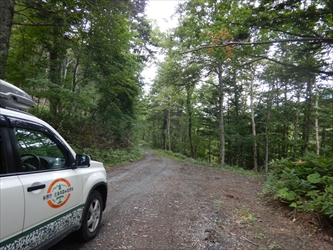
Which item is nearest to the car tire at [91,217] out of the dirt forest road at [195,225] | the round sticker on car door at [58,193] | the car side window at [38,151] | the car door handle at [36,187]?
the dirt forest road at [195,225]

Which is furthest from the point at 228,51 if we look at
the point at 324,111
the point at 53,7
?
the point at 324,111

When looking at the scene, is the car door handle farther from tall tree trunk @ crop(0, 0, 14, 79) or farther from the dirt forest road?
tall tree trunk @ crop(0, 0, 14, 79)

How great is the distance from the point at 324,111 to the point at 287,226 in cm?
1436

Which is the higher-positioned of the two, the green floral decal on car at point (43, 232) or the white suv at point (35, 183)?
the white suv at point (35, 183)

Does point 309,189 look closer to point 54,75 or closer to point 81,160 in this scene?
point 81,160

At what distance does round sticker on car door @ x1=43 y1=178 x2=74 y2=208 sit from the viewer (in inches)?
80.3

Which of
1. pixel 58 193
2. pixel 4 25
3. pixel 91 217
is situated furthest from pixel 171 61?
pixel 58 193

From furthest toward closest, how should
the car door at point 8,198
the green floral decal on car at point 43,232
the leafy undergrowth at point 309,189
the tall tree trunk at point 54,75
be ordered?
the tall tree trunk at point 54,75 → the leafy undergrowth at point 309,189 → the green floral decal on car at point 43,232 → the car door at point 8,198

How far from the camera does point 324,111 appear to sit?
13945 mm

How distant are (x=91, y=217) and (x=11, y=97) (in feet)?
6.97

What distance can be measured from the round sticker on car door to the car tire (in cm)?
55

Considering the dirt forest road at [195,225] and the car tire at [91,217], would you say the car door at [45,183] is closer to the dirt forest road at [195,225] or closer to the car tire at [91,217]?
the car tire at [91,217]

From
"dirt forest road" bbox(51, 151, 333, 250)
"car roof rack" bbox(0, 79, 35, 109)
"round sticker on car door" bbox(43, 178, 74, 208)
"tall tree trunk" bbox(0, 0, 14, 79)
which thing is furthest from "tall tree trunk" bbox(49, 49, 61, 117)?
"round sticker on car door" bbox(43, 178, 74, 208)

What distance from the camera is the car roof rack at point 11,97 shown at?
1.79 meters
